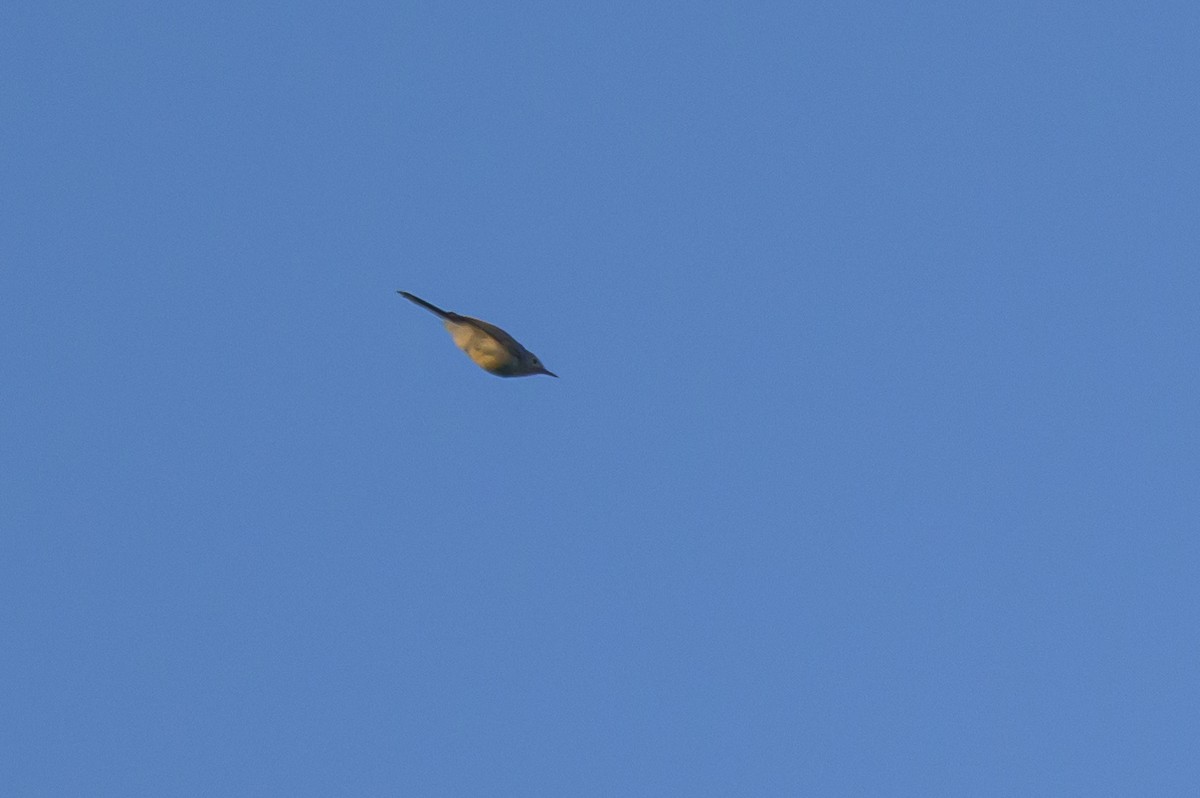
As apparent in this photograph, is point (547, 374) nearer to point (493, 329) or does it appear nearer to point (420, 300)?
point (493, 329)

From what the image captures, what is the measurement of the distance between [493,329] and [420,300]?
2979 millimetres

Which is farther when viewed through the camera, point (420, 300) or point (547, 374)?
point (547, 374)

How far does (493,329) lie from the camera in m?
31.8

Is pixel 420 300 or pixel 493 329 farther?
pixel 493 329

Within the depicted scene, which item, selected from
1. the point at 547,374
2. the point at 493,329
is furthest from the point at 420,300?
the point at 547,374

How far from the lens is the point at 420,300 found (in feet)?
95.3

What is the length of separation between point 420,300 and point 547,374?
5.09 meters

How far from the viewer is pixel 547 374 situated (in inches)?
1320
